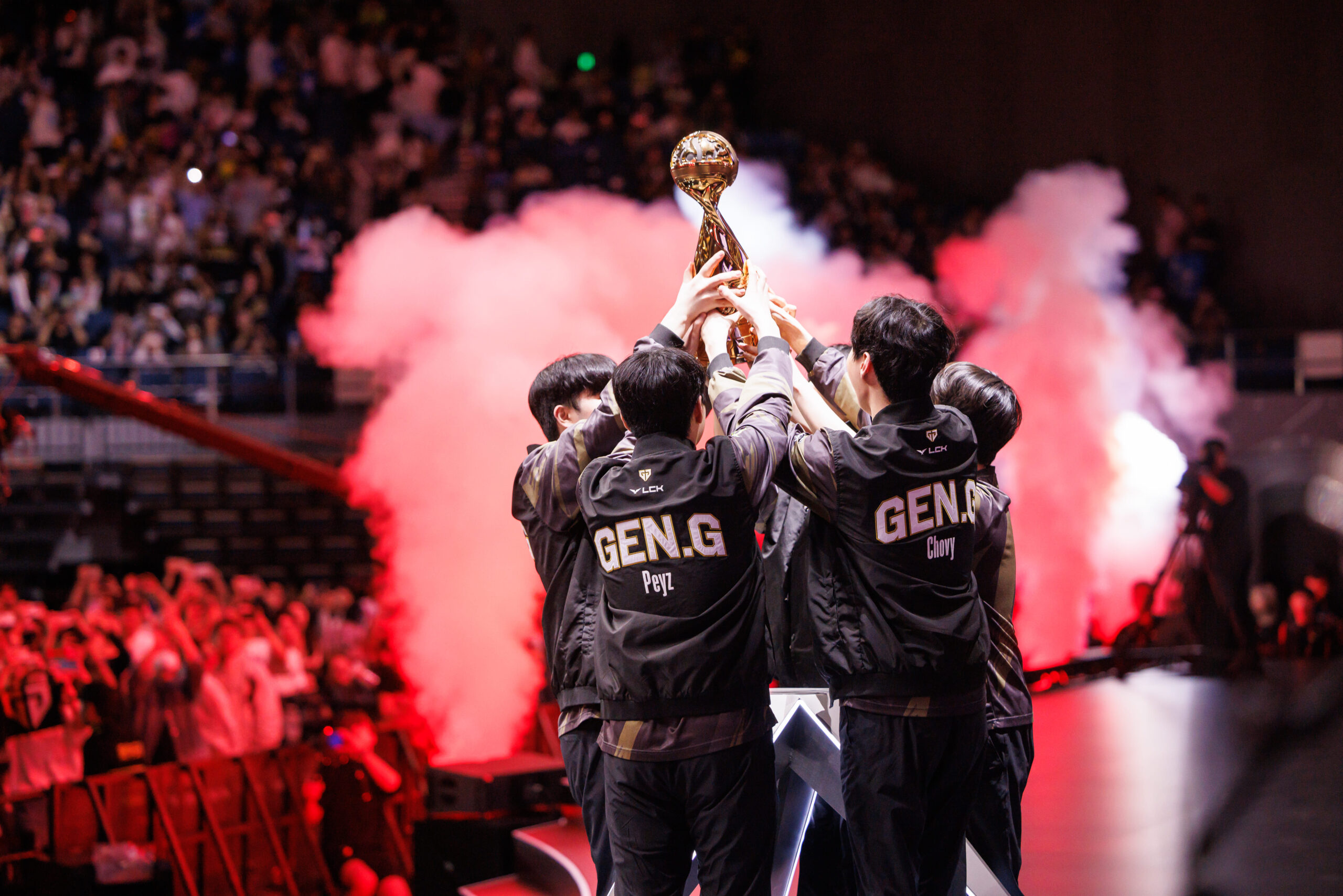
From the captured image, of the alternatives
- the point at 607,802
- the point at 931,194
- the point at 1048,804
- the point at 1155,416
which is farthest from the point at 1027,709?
the point at 931,194

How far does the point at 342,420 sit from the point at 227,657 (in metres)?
3.16

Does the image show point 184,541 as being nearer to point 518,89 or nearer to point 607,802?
point 518,89

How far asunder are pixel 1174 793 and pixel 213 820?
165 inches

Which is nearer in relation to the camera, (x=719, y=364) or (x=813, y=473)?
(x=813, y=473)

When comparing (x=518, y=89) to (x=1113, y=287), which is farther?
(x=518, y=89)

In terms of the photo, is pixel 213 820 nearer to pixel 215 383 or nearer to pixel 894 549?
pixel 894 549

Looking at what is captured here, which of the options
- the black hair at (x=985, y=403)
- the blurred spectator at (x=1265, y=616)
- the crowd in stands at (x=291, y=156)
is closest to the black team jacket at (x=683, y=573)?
the black hair at (x=985, y=403)

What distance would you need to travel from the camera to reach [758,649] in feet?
8.14

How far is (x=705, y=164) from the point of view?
3057 mm

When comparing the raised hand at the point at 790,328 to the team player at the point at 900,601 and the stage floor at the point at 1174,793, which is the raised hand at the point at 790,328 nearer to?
the team player at the point at 900,601

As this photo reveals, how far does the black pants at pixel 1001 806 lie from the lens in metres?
2.89

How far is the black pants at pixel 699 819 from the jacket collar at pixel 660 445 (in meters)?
0.59

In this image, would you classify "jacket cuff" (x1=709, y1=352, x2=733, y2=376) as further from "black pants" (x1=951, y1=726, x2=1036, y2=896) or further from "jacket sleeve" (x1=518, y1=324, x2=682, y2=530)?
"black pants" (x1=951, y1=726, x2=1036, y2=896)

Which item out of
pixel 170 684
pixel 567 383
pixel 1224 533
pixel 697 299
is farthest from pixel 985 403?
pixel 1224 533
